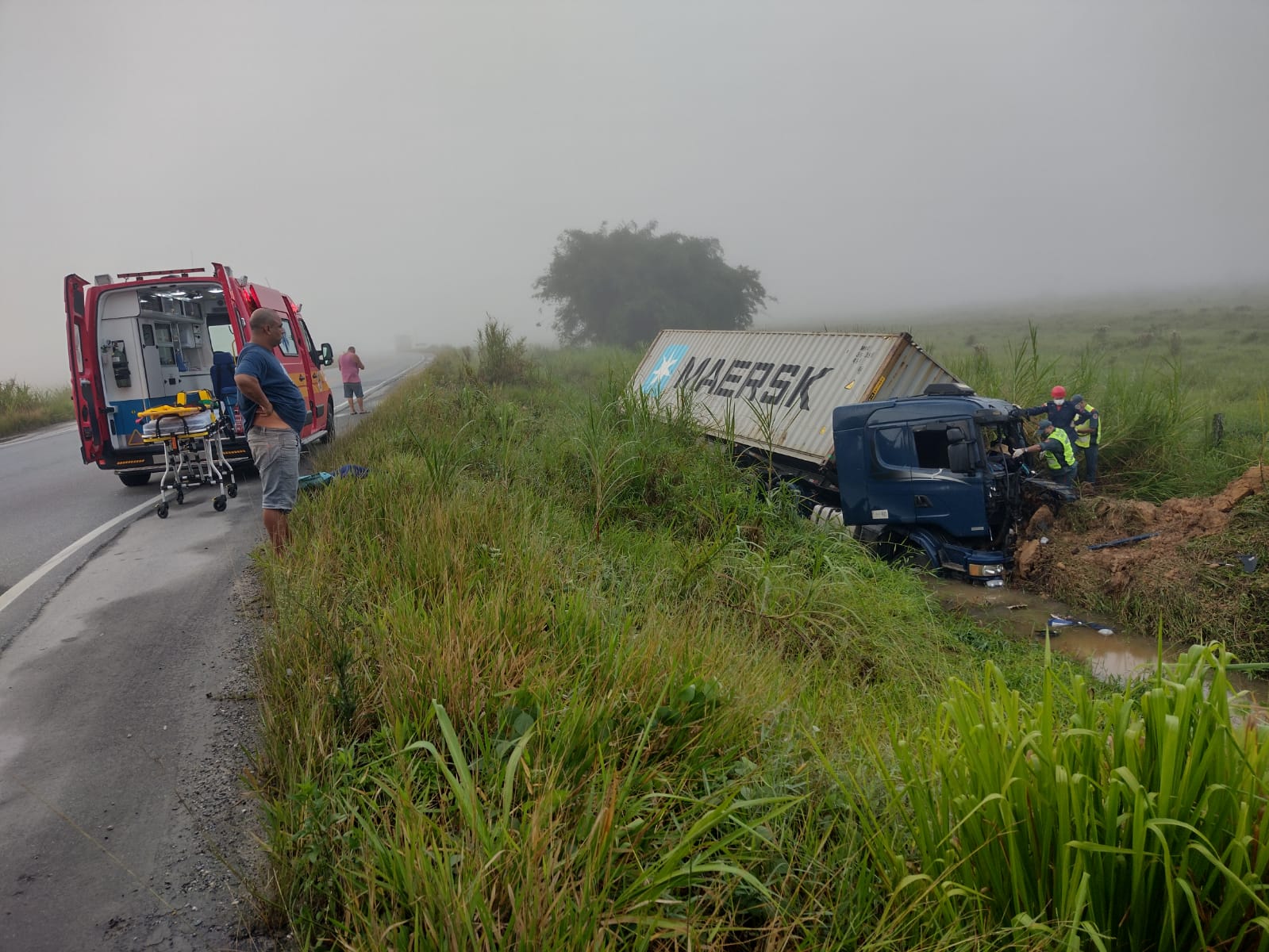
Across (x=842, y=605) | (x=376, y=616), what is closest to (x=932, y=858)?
(x=376, y=616)

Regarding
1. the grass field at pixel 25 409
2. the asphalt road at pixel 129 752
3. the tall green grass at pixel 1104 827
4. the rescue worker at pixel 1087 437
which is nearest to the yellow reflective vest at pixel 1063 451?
the rescue worker at pixel 1087 437

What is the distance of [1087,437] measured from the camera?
441 inches

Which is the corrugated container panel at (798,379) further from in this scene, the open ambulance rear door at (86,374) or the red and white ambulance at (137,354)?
the open ambulance rear door at (86,374)

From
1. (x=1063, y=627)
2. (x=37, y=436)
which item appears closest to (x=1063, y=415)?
(x=1063, y=627)

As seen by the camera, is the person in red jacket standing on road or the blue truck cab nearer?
the blue truck cab

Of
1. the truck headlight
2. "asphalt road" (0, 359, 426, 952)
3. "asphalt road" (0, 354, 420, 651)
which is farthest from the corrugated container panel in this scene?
"asphalt road" (0, 354, 420, 651)

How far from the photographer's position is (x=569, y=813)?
2.31m

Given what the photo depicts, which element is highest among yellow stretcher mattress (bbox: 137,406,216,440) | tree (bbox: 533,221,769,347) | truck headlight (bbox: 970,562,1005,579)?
tree (bbox: 533,221,769,347)

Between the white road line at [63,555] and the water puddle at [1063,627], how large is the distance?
788 cm

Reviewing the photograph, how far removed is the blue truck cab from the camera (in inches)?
344

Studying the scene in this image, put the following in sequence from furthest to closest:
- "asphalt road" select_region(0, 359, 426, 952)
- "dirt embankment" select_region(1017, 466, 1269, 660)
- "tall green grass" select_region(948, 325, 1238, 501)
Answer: "tall green grass" select_region(948, 325, 1238, 501), "dirt embankment" select_region(1017, 466, 1269, 660), "asphalt road" select_region(0, 359, 426, 952)

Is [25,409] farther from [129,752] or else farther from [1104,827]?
[1104,827]

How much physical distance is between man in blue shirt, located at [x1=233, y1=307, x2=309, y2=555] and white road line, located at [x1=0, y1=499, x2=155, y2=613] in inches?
71.8

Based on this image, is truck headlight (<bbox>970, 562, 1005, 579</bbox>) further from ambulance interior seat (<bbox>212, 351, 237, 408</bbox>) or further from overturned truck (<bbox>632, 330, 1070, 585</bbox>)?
ambulance interior seat (<bbox>212, 351, 237, 408</bbox>)
